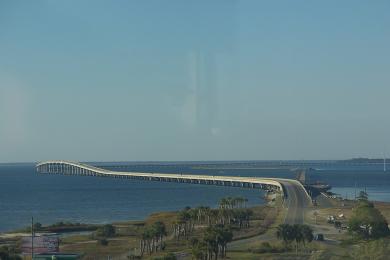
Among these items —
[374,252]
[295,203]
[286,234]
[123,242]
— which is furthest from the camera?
[295,203]

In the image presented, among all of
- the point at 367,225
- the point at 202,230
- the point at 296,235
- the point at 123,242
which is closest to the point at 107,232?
the point at 123,242

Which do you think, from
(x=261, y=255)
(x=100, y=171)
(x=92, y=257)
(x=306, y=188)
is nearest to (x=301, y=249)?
(x=261, y=255)

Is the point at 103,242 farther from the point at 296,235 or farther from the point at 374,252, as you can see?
the point at 374,252

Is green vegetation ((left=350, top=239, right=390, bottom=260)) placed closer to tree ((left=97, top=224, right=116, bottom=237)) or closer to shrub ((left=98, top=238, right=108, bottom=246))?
shrub ((left=98, top=238, right=108, bottom=246))

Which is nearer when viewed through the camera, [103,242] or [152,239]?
[152,239]

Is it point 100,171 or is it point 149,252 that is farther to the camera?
point 100,171

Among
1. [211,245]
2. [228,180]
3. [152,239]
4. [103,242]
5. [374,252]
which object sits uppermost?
[374,252]

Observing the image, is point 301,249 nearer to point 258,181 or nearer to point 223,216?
point 223,216

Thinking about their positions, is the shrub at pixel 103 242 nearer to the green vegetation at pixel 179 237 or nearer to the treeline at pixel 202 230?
the green vegetation at pixel 179 237
